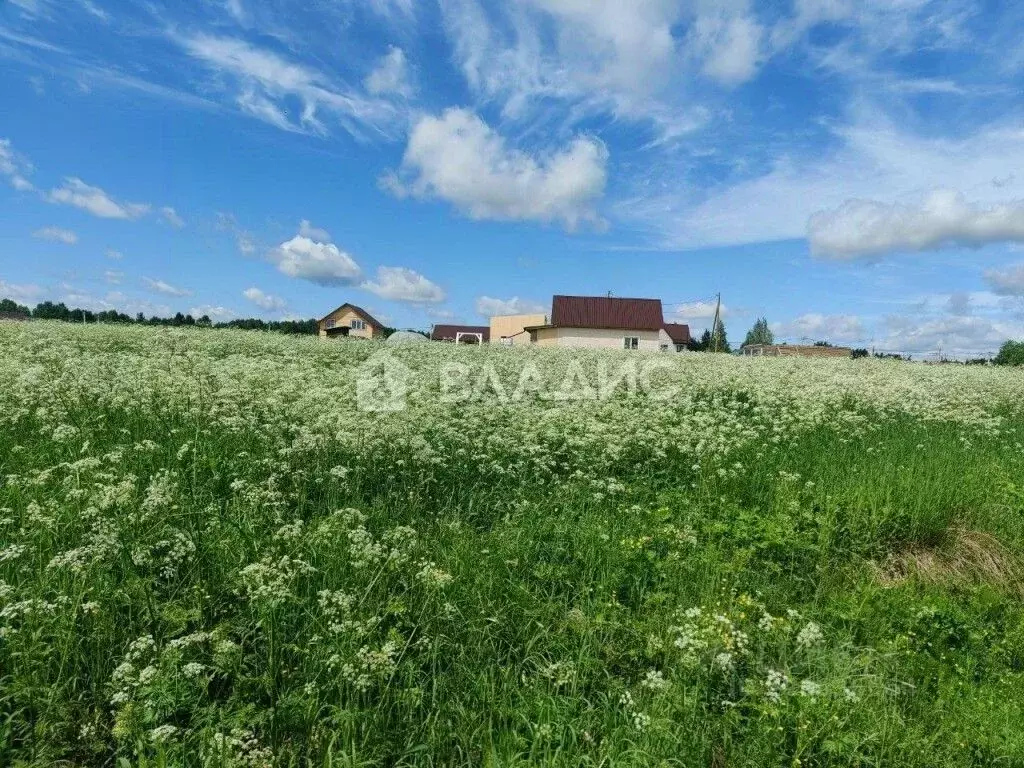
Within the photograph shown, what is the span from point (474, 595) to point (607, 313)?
178ft

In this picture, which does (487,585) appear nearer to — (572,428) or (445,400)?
(572,428)

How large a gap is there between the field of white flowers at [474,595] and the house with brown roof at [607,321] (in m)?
47.6

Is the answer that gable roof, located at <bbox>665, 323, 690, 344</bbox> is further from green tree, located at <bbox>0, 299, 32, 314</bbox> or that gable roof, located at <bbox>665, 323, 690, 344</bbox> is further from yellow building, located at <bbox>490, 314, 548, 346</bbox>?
green tree, located at <bbox>0, 299, 32, 314</bbox>

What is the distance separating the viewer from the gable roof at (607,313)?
5575cm

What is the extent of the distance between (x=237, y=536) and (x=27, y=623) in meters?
1.32

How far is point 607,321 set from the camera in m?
56.2

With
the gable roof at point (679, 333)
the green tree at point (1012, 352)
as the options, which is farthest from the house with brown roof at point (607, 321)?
the green tree at point (1012, 352)

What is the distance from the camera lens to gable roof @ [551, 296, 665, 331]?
55750mm

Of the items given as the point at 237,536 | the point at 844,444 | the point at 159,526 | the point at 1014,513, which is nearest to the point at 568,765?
the point at 237,536

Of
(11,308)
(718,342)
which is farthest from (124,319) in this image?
(718,342)

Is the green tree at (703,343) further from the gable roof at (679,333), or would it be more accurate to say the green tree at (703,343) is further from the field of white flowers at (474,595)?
the field of white flowers at (474,595)

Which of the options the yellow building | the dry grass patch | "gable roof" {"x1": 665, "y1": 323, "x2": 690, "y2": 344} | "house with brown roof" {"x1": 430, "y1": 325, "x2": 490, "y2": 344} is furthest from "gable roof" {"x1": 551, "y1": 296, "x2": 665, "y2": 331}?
the dry grass patch

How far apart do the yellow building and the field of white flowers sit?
208 ft

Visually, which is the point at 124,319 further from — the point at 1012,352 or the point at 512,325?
the point at 1012,352
